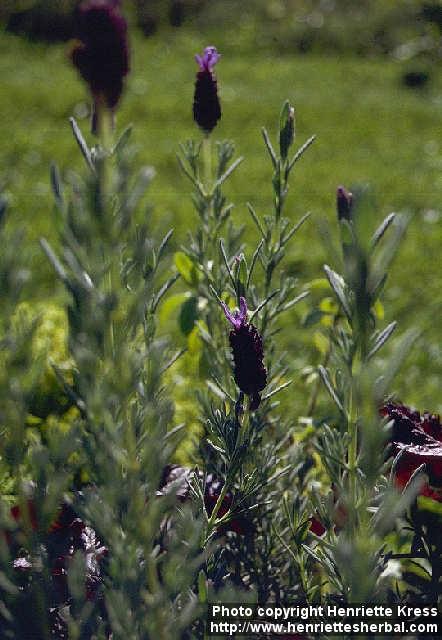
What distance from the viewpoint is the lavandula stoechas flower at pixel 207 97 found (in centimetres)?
131

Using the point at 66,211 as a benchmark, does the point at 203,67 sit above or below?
above

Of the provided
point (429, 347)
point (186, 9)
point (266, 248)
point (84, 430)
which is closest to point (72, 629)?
point (84, 430)

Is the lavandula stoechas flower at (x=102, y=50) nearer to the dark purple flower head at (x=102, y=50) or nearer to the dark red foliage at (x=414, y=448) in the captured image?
the dark purple flower head at (x=102, y=50)

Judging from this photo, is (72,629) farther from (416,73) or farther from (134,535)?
(416,73)

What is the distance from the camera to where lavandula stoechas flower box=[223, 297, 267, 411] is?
1002 millimetres

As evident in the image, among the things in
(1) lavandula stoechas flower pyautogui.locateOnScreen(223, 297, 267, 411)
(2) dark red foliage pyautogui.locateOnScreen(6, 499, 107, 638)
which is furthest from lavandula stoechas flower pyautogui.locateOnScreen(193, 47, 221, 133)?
(2) dark red foliage pyautogui.locateOnScreen(6, 499, 107, 638)

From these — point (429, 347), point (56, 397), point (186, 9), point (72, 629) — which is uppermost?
point (186, 9)

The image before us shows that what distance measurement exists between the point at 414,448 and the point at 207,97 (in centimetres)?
61

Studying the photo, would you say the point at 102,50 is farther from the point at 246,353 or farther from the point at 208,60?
the point at 208,60

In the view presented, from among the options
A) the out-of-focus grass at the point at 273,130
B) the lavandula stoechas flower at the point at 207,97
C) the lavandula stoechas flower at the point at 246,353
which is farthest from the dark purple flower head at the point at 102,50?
the out-of-focus grass at the point at 273,130

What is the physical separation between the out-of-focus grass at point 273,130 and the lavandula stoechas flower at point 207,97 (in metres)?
2.12

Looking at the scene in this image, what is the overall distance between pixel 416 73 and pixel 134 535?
32.5ft

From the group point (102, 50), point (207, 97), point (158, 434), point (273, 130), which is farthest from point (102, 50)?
point (273, 130)

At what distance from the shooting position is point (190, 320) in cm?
147
